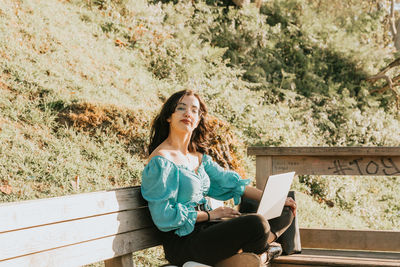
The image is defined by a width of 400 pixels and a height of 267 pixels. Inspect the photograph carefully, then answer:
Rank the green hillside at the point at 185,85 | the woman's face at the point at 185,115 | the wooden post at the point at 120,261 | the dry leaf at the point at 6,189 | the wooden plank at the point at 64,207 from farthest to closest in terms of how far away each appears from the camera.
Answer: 1. the green hillside at the point at 185,85
2. the dry leaf at the point at 6,189
3. the woman's face at the point at 185,115
4. the wooden post at the point at 120,261
5. the wooden plank at the point at 64,207

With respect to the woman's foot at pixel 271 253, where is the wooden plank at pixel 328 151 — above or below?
above

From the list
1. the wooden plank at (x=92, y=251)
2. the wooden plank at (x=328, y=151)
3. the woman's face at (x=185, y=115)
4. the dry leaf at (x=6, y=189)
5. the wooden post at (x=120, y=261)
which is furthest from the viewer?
the dry leaf at (x=6, y=189)

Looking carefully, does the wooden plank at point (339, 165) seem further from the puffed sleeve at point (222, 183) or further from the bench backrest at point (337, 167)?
the puffed sleeve at point (222, 183)

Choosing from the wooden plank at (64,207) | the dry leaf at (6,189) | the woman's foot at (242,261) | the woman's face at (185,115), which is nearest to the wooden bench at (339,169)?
the woman's face at (185,115)

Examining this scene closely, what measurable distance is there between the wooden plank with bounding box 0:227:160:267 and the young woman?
133mm

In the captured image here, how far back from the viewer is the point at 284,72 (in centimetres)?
1124

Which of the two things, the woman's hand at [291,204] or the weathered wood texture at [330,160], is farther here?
the weathered wood texture at [330,160]

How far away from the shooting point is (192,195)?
3.15m

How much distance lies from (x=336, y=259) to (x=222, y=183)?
1033 millimetres

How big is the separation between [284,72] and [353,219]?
4.77 m

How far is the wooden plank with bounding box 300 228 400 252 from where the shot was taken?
13.7 feet

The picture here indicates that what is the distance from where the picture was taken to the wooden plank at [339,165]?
13.4 ft

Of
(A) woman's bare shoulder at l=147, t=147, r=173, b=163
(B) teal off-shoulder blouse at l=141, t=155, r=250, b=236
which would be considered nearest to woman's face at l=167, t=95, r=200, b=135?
(A) woman's bare shoulder at l=147, t=147, r=173, b=163

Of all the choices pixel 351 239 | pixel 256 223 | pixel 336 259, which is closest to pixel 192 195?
pixel 256 223
